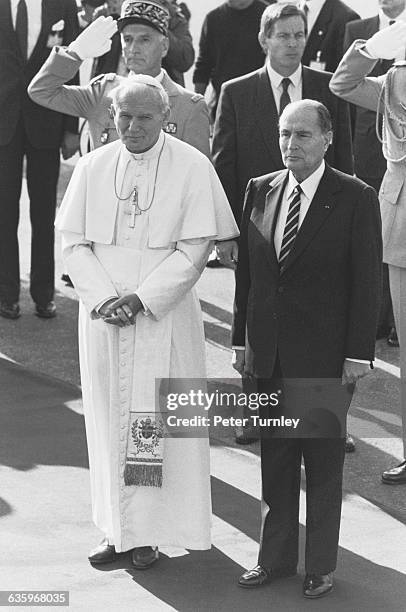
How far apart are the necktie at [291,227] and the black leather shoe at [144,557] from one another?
4.21ft

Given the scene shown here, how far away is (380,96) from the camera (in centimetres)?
624

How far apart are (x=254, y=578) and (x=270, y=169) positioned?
218 cm

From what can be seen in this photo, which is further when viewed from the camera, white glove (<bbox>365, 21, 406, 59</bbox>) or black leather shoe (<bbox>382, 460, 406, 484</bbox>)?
black leather shoe (<bbox>382, 460, 406, 484</bbox>)

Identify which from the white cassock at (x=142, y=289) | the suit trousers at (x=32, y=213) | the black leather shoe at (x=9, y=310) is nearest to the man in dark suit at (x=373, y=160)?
the suit trousers at (x=32, y=213)

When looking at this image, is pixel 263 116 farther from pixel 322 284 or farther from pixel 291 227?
pixel 322 284

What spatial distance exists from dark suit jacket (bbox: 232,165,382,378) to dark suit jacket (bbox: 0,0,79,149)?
3.63m

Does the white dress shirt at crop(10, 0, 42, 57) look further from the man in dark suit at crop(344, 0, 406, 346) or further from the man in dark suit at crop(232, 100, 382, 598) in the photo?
the man in dark suit at crop(232, 100, 382, 598)

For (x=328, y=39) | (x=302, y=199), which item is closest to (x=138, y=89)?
(x=302, y=199)

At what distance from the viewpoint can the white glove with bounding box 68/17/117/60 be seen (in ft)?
20.8

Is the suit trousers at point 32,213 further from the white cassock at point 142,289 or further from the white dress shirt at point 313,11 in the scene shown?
the white cassock at point 142,289

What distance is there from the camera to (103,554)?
17.5 feet

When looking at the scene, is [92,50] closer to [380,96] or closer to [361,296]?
[380,96]

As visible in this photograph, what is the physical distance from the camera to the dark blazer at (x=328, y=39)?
9133 mm

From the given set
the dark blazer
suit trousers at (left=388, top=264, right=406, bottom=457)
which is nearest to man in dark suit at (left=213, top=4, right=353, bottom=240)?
suit trousers at (left=388, top=264, right=406, bottom=457)
